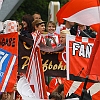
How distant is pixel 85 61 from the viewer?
9.74 metres

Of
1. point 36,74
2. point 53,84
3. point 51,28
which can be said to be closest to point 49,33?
point 51,28

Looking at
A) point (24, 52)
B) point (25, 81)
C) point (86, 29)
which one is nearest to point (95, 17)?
point (25, 81)

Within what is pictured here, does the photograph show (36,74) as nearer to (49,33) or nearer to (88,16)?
(88,16)

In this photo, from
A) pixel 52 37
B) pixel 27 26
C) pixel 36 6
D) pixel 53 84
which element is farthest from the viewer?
pixel 36 6

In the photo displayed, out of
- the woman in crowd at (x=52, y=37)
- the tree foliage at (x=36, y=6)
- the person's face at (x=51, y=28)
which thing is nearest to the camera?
the woman in crowd at (x=52, y=37)

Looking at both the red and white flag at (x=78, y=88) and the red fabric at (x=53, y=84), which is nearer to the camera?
the red and white flag at (x=78, y=88)

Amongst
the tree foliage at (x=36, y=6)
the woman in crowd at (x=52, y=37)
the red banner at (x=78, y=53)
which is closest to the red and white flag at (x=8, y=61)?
the red banner at (x=78, y=53)

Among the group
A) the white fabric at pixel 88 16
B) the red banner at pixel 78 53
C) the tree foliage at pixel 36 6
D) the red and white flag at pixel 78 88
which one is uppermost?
the white fabric at pixel 88 16

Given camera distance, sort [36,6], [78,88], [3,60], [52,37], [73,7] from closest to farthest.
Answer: [73,7]
[3,60]
[78,88]
[52,37]
[36,6]

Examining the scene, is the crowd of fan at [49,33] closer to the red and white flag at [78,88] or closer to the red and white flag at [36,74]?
the red and white flag at [78,88]

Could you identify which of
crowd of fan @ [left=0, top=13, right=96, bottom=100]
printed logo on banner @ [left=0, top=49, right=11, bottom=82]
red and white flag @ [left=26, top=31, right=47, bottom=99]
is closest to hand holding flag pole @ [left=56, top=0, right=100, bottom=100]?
red and white flag @ [left=26, top=31, right=47, bottom=99]

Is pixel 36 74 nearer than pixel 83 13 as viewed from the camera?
No

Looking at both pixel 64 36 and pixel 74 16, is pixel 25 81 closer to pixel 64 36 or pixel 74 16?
pixel 74 16

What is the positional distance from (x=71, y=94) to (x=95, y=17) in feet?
7.99
